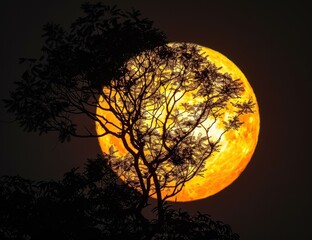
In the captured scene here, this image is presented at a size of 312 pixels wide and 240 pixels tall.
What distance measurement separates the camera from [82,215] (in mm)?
13586

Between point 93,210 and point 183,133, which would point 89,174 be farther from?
point 183,133

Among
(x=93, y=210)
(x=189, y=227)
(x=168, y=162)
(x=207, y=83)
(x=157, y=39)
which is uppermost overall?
(x=157, y=39)

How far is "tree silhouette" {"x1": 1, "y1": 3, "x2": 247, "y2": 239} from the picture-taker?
15328 millimetres

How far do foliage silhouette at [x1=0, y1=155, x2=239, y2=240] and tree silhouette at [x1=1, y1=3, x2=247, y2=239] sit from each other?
0.05 meters

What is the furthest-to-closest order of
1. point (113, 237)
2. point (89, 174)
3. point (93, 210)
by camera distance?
point (89, 174)
point (93, 210)
point (113, 237)

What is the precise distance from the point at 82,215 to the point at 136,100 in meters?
3.63

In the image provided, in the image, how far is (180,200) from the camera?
18.7 meters

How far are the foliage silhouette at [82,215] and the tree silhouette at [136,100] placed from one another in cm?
5

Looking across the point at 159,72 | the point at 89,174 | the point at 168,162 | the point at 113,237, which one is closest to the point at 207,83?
the point at 159,72

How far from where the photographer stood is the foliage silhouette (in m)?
12.9

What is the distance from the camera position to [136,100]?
1581 centimetres

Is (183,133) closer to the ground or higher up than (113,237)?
higher up

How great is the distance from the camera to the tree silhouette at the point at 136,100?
1533cm

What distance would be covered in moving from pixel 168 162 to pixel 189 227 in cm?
245
